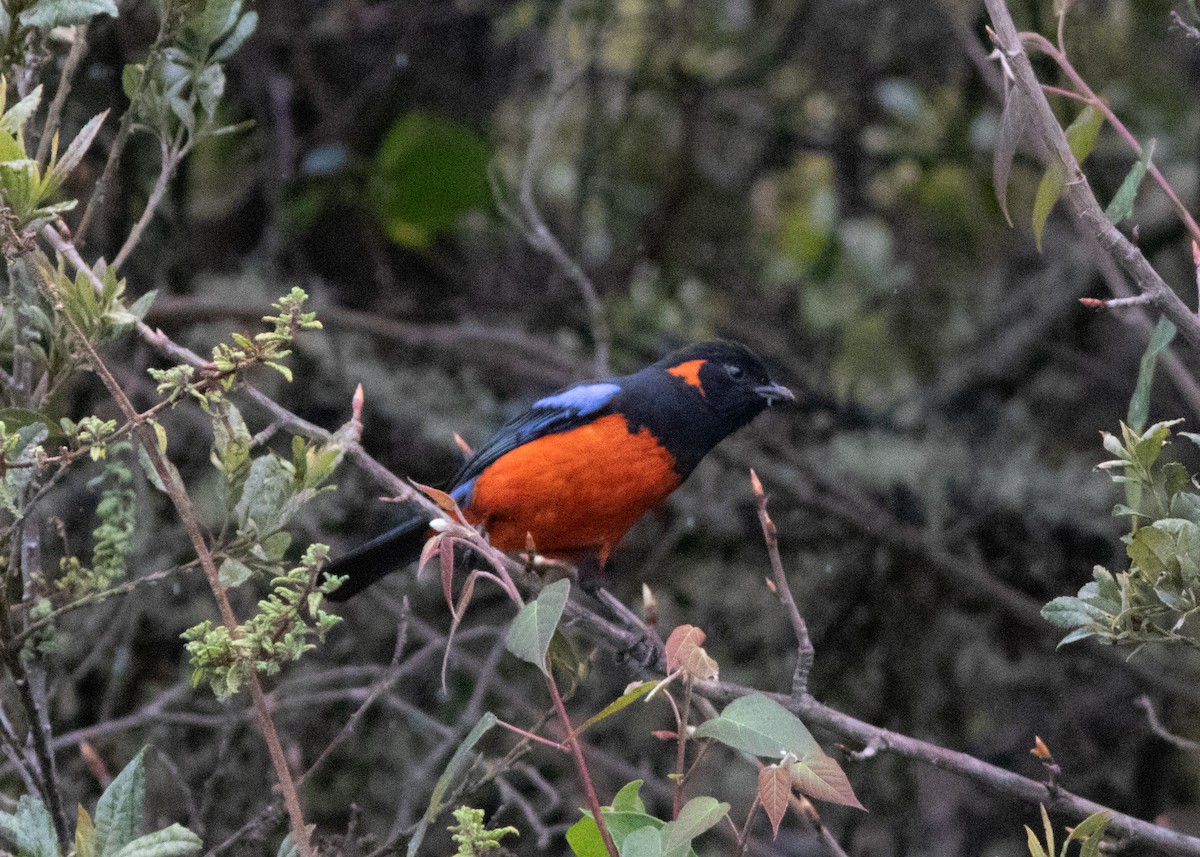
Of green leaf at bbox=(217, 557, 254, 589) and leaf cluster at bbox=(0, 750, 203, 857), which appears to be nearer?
leaf cluster at bbox=(0, 750, 203, 857)

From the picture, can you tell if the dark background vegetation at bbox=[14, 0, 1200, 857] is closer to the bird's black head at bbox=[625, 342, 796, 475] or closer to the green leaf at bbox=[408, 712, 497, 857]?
the bird's black head at bbox=[625, 342, 796, 475]

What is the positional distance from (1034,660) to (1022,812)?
0.70 meters

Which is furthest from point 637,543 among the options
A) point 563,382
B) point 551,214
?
point 551,214

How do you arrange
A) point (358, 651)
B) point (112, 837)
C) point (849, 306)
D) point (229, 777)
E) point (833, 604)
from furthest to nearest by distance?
point (849, 306), point (833, 604), point (358, 651), point (229, 777), point (112, 837)

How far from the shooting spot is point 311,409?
18.0 feet

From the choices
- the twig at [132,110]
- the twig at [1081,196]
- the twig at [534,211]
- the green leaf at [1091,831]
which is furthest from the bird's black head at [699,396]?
the green leaf at [1091,831]

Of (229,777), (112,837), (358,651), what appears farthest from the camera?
(358,651)

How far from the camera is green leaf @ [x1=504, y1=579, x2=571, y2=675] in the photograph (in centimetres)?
172

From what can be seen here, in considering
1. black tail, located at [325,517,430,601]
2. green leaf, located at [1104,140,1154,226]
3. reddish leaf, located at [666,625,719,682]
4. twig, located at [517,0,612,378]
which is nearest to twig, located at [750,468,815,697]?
reddish leaf, located at [666,625,719,682]

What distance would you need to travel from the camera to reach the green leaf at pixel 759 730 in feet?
5.78

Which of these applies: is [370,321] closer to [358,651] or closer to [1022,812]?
[358,651]

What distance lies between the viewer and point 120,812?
71.2 inches

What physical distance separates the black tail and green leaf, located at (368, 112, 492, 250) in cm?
192

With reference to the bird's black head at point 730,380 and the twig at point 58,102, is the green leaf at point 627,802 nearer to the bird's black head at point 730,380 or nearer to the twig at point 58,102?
the twig at point 58,102
